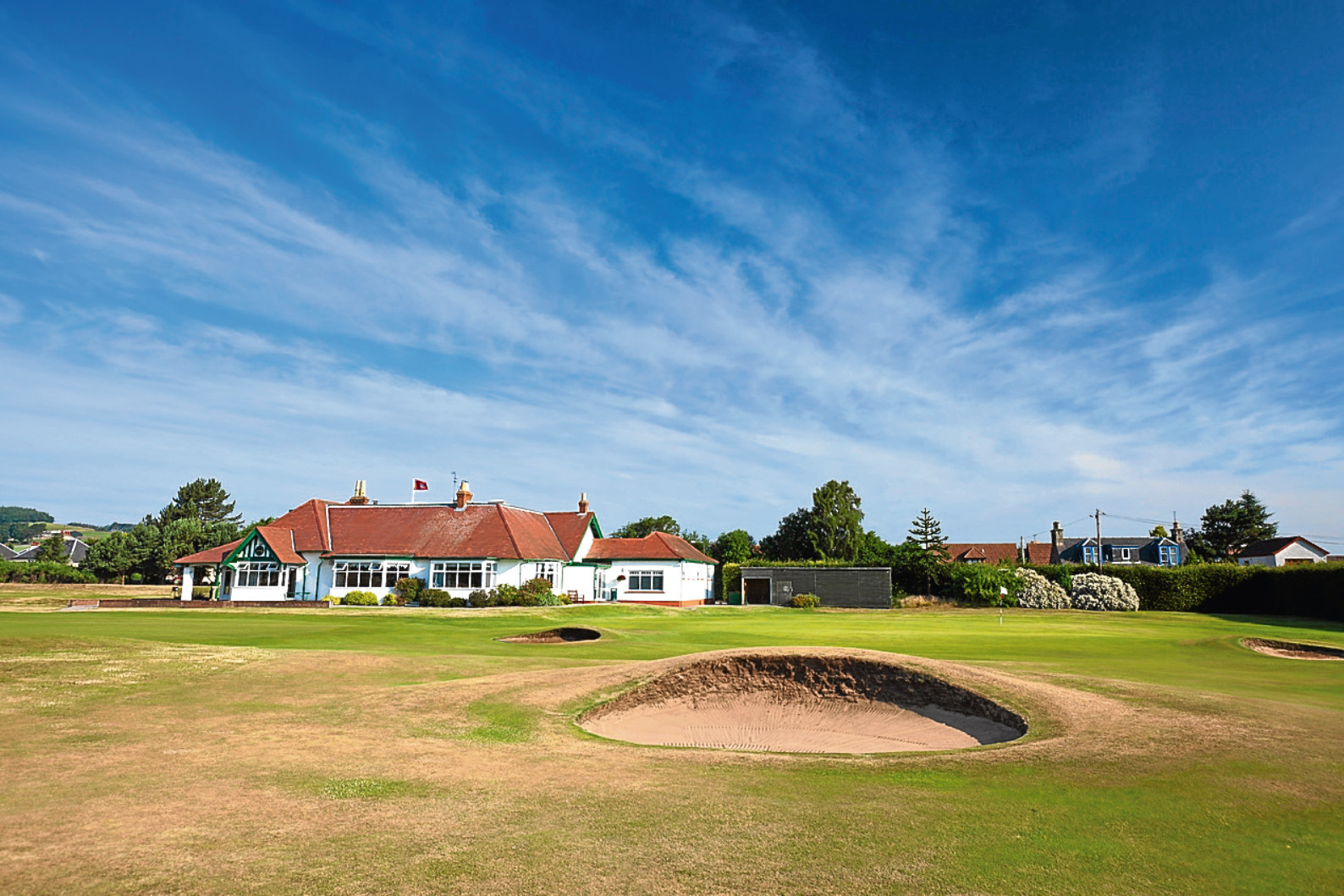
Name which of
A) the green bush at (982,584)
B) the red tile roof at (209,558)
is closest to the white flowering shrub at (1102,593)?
the green bush at (982,584)

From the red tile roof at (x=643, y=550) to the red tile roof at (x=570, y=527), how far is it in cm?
172

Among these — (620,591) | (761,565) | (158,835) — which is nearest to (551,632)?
A: (158,835)

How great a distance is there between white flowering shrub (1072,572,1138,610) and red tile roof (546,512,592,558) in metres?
37.6

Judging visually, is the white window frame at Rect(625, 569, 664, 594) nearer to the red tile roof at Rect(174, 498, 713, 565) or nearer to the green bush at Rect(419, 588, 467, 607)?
Result: the red tile roof at Rect(174, 498, 713, 565)

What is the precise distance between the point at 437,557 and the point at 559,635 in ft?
92.8

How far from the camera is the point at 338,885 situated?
618 cm

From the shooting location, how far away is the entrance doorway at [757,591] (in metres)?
67.4

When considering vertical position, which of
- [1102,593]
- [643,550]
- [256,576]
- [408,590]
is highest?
[643,550]

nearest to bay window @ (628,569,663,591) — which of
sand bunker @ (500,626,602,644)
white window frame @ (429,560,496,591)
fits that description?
white window frame @ (429,560,496,591)

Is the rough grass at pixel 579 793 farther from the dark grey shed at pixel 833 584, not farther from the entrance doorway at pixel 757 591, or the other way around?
the entrance doorway at pixel 757 591

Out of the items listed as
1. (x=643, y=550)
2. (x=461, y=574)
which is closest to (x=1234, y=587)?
(x=643, y=550)

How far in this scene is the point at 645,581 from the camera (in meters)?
62.2

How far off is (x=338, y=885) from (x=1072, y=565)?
64965mm

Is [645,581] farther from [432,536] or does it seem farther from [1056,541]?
[1056,541]
